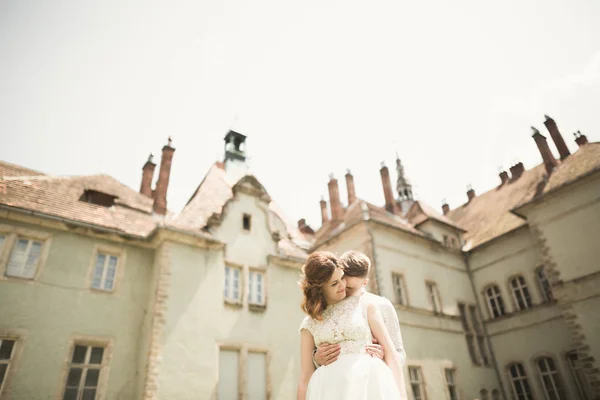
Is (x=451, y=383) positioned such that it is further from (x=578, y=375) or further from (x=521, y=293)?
(x=521, y=293)

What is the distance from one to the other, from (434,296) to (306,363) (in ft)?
59.5

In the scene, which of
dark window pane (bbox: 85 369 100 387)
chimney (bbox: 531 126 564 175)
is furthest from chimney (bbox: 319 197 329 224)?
dark window pane (bbox: 85 369 100 387)

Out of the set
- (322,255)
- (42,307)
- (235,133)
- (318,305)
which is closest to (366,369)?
(318,305)

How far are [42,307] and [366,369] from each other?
11.6 m

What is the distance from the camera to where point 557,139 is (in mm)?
21281

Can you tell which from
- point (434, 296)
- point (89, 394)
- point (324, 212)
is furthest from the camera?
point (324, 212)

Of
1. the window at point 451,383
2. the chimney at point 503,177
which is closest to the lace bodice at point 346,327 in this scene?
the window at point 451,383

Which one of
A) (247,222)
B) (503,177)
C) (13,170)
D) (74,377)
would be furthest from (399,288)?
(13,170)

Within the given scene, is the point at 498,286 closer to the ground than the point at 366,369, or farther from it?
farther from it

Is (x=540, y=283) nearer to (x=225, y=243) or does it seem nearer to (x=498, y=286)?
(x=498, y=286)

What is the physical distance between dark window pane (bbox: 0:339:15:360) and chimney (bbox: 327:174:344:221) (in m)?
16.3

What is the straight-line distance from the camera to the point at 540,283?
Result: 63.0ft

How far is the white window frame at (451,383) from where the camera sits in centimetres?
1730

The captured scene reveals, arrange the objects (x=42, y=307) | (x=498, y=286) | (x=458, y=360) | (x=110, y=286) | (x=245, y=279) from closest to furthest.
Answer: (x=42, y=307), (x=110, y=286), (x=245, y=279), (x=458, y=360), (x=498, y=286)
